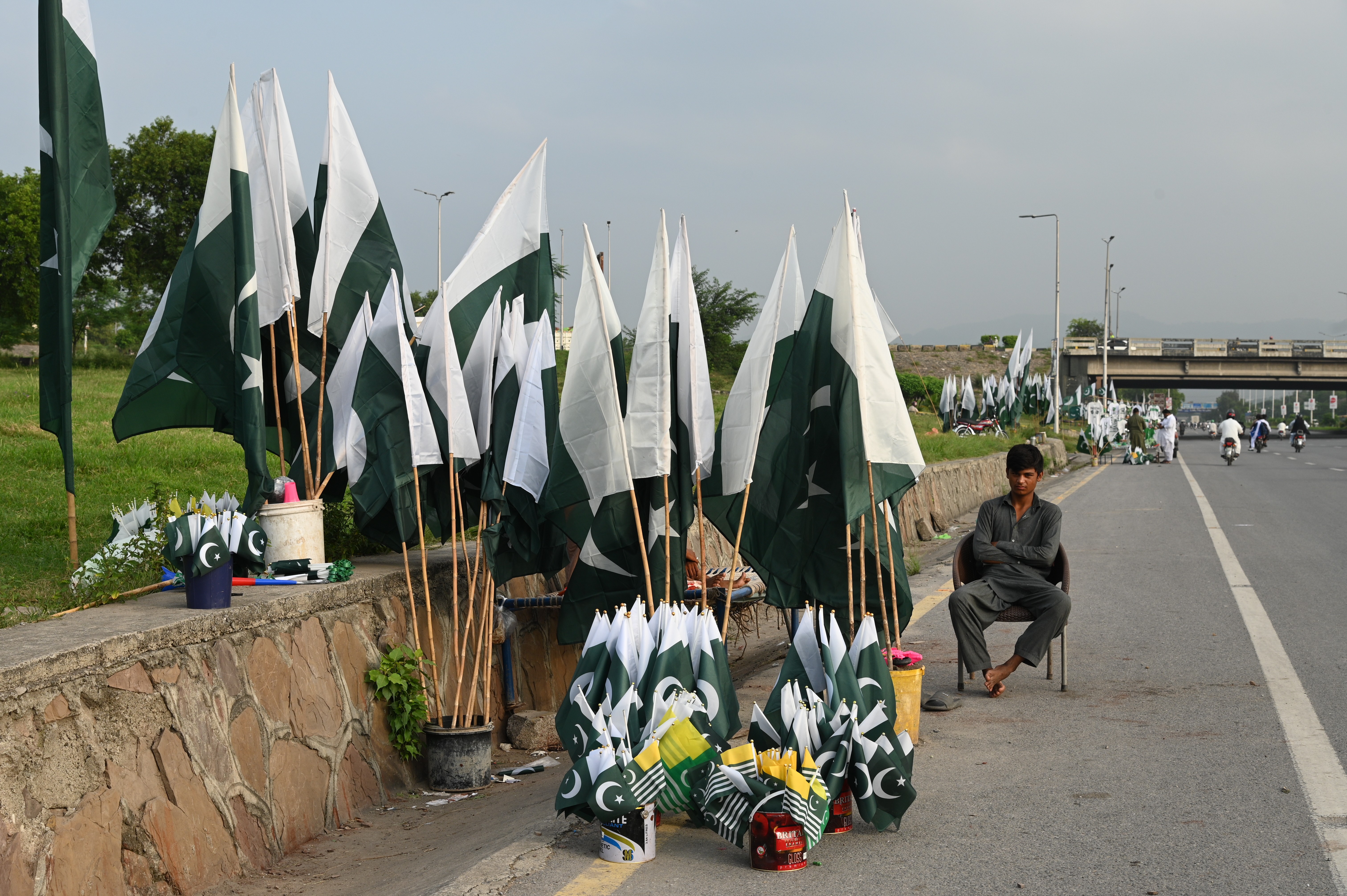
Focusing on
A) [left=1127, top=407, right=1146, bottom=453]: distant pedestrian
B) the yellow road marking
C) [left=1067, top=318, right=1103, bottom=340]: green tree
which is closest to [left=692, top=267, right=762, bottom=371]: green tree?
[left=1127, top=407, right=1146, bottom=453]: distant pedestrian

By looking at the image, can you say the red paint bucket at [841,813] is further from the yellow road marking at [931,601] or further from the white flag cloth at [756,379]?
the yellow road marking at [931,601]

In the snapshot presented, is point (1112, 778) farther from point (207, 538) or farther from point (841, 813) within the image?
point (207, 538)

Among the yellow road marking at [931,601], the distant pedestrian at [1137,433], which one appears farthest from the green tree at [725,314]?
the yellow road marking at [931,601]

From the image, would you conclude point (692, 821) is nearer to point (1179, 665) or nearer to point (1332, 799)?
point (1332, 799)

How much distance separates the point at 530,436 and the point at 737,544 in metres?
1.29

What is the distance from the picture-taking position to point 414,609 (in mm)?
5426

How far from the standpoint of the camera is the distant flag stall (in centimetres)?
566

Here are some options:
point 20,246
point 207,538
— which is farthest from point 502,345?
point 20,246

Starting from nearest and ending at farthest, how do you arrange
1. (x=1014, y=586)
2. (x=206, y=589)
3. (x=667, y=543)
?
(x=206, y=589) → (x=667, y=543) → (x=1014, y=586)

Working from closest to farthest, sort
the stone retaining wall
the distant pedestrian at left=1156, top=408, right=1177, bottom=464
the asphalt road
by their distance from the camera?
1. the asphalt road
2. the stone retaining wall
3. the distant pedestrian at left=1156, top=408, right=1177, bottom=464

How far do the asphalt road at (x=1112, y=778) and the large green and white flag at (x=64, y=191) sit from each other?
11.7ft

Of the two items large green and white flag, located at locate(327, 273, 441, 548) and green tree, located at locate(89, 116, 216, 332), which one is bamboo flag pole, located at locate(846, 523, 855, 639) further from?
green tree, located at locate(89, 116, 216, 332)

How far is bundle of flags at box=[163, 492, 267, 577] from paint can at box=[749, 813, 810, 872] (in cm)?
245

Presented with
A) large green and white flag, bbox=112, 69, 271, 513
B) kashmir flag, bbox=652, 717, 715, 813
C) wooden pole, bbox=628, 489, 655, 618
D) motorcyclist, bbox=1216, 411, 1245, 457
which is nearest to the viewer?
kashmir flag, bbox=652, 717, 715, 813
